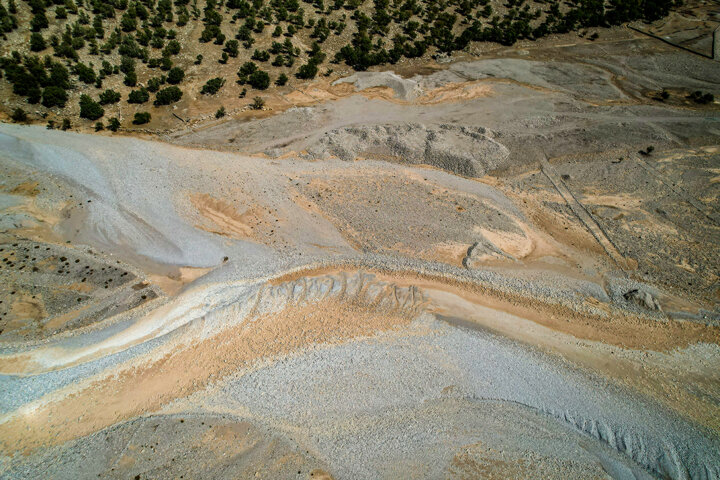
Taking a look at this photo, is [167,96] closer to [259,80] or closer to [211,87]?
[211,87]

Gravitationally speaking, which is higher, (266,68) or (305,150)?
(266,68)

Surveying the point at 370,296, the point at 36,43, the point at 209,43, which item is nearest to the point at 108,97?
the point at 36,43

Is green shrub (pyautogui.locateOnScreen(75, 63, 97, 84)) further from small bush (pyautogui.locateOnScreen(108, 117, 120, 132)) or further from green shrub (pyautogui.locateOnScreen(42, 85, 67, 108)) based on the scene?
small bush (pyautogui.locateOnScreen(108, 117, 120, 132))

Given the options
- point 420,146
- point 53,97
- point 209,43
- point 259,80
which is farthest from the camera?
point 209,43

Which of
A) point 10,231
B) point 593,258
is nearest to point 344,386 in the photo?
point 593,258

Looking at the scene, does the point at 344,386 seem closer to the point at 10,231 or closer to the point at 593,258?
the point at 593,258

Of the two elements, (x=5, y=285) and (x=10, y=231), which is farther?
(x=10, y=231)
